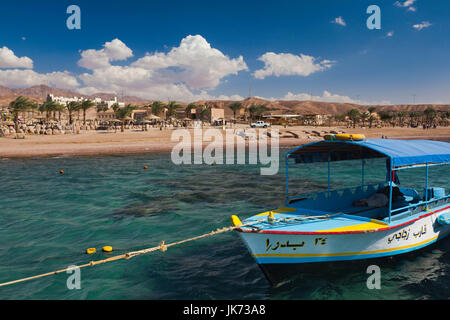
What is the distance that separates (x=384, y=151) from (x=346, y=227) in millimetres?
2335

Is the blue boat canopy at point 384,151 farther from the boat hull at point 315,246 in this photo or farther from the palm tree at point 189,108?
the palm tree at point 189,108

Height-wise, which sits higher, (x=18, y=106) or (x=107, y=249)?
(x=18, y=106)

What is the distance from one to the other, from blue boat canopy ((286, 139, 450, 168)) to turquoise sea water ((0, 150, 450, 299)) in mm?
3027

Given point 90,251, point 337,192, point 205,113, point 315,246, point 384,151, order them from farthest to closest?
point 205,113 → point 337,192 → point 90,251 → point 384,151 → point 315,246

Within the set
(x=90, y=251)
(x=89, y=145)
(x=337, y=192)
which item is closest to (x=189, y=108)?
(x=89, y=145)

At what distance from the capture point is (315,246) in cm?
735

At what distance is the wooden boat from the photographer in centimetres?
730

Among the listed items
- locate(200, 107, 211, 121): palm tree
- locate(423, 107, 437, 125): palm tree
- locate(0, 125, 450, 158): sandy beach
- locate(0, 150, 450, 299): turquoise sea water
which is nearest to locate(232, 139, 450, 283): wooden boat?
locate(0, 150, 450, 299): turquoise sea water

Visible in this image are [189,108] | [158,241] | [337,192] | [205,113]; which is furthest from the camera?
[189,108]

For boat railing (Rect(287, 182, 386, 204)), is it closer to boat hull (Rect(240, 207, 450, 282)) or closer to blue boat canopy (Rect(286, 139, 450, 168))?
blue boat canopy (Rect(286, 139, 450, 168))

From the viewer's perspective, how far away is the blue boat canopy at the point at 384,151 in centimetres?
830

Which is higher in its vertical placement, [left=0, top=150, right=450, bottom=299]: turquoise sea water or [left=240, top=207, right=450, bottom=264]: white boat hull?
[left=240, top=207, right=450, bottom=264]: white boat hull

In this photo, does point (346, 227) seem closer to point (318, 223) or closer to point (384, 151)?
point (318, 223)

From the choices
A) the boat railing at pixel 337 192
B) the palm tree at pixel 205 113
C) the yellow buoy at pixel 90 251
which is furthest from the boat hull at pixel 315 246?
the palm tree at pixel 205 113
